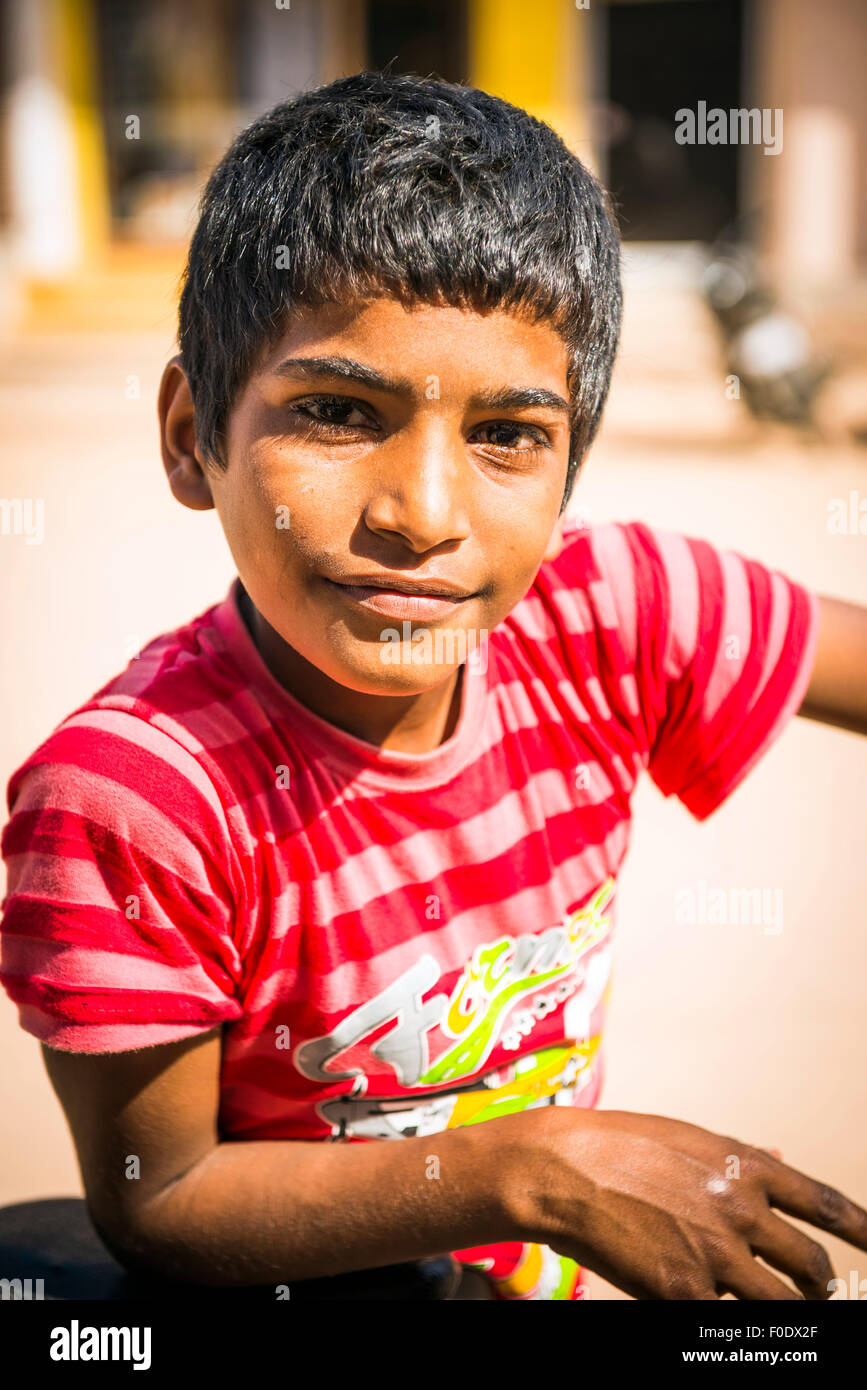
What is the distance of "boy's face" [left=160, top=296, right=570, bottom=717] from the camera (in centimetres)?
121

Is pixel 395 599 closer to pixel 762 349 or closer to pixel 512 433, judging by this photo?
pixel 512 433

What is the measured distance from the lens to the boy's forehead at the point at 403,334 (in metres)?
1.21

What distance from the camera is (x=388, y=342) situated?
1.21 metres

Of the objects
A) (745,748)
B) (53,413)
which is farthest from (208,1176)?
(53,413)

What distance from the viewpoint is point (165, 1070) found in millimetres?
1282

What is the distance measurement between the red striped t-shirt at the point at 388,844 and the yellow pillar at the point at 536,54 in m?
12.4

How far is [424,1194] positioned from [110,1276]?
0.45 metres

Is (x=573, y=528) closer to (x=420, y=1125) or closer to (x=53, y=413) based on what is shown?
(x=420, y=1125)

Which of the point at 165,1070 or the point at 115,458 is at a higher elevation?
the point at 115,458

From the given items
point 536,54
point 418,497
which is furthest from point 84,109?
point 418,497

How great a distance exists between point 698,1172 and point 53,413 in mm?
9618

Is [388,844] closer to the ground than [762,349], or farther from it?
closer to the ground

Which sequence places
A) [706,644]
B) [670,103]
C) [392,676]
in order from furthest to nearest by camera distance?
[670,103] → [706,644] → [392,676]

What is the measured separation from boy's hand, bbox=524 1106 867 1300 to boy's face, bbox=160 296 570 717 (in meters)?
0.47
